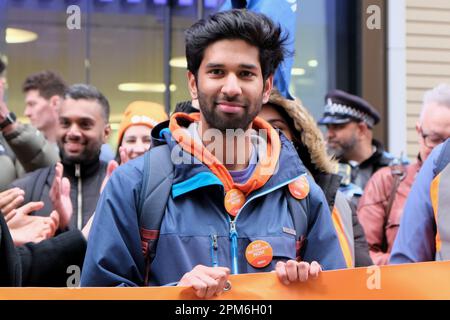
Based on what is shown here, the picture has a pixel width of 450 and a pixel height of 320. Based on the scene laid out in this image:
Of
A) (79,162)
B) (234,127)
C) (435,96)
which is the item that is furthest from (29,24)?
(234,127)

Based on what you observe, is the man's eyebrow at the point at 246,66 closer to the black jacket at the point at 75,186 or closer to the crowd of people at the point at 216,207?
the crowd of people at the point at 216,207

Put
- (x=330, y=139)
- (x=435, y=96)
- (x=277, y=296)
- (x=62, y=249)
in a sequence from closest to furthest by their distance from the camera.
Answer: (x=277, y=296) < (x=62, y=249) < (x=435, y=96) < (x=330, y=139)

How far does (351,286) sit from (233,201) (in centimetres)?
53

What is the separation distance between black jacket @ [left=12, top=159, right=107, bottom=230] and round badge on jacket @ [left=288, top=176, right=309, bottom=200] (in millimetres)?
2207

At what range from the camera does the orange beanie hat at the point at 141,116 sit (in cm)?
620

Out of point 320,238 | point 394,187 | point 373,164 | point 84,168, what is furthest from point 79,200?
point 373,164

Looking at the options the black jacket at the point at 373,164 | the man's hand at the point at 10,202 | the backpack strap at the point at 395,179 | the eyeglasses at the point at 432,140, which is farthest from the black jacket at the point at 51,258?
the black jacket at the point at 373,164

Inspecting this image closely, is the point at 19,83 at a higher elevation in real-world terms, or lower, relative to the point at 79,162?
higher

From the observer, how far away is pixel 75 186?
5855 millimetres

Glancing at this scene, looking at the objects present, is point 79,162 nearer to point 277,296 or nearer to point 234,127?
point 234,127

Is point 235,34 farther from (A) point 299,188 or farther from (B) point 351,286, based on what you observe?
(B) point 351,286
